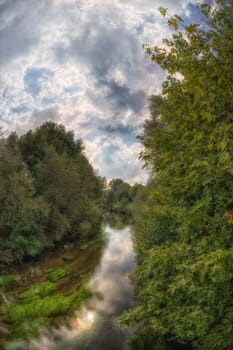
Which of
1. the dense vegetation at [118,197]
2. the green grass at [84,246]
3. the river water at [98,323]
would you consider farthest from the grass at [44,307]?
the dense vegetation at [118,197]

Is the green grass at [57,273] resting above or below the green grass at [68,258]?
below

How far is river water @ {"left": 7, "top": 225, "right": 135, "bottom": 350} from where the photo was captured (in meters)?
16.0

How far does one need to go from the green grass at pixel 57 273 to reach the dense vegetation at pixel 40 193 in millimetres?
4886

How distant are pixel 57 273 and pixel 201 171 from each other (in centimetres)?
2786

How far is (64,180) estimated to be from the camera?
47.2 metres

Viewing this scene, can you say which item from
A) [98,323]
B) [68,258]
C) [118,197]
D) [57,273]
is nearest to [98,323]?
[98,323]

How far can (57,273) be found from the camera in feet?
98.5

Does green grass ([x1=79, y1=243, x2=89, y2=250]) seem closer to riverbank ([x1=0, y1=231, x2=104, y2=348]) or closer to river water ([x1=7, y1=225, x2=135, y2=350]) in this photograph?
riverbank ([x1=0, y1=231, x2=104, y2=348])

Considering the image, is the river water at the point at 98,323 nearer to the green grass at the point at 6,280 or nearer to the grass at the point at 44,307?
the grass at the point at 44,307

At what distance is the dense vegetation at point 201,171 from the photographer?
536cm

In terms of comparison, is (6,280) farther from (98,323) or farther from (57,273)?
(98,323)

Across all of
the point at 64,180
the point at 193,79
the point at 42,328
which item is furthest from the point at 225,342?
the point at 64,180

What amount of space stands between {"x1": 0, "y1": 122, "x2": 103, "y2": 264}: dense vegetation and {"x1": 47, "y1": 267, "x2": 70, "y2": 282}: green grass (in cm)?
489

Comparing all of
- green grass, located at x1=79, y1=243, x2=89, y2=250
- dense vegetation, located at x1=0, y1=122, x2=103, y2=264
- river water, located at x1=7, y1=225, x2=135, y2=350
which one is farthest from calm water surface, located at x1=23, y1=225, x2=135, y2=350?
green grass, located at x1=79, y1=243, x2=89, y2=250
